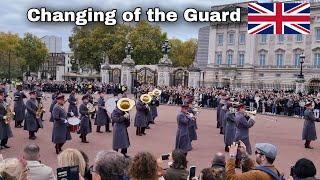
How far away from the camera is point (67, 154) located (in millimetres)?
5055

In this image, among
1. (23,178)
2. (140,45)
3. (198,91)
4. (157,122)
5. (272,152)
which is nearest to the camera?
(23,178)

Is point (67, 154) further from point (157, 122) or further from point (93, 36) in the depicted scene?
point (93, 36)

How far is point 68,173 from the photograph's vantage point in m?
4.45

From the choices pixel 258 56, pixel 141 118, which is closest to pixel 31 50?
pixel 258 56

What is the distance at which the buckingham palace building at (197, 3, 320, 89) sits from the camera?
5497 cm

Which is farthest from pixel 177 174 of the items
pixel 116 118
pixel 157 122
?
pixel 157 122

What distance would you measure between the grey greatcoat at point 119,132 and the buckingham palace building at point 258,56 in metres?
40.5

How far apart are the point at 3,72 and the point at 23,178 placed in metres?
66.6

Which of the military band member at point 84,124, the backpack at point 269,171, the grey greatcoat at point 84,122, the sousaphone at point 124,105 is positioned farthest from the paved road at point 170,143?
the backpack at point 269,171

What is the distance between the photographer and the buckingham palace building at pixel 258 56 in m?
55.0

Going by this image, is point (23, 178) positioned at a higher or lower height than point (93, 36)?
lower

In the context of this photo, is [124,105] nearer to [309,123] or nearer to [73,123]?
[73,123]

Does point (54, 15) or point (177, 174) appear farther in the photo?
point (54, 15)

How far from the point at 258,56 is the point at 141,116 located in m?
45.0
